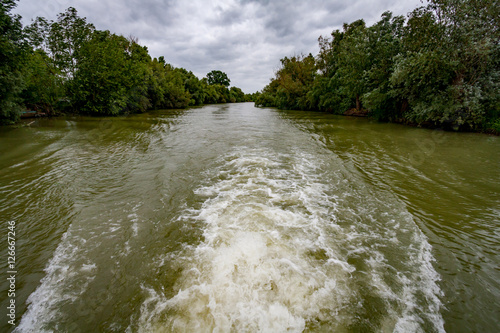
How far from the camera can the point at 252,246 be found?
3.44 metres

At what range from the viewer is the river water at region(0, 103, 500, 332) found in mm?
2377

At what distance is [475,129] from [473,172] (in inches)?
418

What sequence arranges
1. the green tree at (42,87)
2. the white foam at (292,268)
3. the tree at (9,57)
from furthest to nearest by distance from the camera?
the green tree at (42,87)
the tree at (9,57)
the white foam at (292,268)

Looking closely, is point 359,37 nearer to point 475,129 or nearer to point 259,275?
point 475,129

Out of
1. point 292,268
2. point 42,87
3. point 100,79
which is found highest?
point 100,79

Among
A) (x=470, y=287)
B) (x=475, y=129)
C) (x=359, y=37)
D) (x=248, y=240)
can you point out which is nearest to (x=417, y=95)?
(x=475, y=129)

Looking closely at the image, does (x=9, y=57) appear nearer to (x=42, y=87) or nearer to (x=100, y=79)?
(x=42, y=87)

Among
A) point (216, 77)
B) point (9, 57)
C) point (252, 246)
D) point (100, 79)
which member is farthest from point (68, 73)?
point (216, 77)

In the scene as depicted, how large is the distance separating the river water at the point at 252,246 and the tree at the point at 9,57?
8684 millimetres

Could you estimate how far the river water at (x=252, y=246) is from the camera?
238 cm

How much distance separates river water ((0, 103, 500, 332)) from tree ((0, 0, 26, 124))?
28.5 feet

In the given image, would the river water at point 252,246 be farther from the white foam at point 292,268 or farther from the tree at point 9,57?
the tree at point 9,57

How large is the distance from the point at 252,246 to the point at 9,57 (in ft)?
61.9

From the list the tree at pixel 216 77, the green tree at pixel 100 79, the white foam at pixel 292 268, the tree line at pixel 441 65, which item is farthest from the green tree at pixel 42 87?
the tree at pixel 216 77
